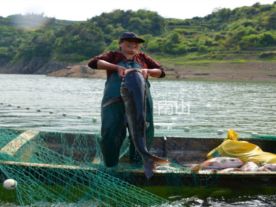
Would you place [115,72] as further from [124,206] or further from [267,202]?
[267,202]

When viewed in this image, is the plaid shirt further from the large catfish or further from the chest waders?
the large catfish

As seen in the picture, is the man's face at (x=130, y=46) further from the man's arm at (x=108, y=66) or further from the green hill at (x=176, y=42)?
the green hill at (x=176, y=42)

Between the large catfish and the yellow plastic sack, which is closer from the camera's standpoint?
the large catfish

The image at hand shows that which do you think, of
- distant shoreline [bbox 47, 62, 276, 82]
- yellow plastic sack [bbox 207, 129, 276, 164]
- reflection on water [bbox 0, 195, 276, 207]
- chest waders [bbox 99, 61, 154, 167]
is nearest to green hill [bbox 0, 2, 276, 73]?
distant shoreline [bbox 47, 62, 276, 82]

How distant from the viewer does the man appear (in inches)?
370

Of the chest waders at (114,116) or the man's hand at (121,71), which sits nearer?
the man's hand at (121,71)

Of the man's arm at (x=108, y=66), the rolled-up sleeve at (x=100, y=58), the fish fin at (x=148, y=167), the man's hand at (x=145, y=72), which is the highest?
the rolled-up sleeve at (x=100, y=58)

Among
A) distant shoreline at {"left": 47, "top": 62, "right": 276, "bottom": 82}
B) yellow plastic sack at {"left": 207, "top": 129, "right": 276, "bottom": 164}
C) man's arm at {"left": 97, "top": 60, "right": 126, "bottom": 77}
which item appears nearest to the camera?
man's arm at {"left": 97, "top": 60, "right": 126, "bottom": 77}

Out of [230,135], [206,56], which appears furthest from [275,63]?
[230,135]

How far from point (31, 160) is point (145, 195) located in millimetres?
3366

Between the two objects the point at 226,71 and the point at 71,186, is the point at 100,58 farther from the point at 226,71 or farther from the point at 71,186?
the point at 226,71

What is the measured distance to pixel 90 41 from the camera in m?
176

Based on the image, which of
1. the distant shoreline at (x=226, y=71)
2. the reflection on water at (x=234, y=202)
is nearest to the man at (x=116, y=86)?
the reflection on water at (x=234, y=202)

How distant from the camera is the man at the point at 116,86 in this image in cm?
939
